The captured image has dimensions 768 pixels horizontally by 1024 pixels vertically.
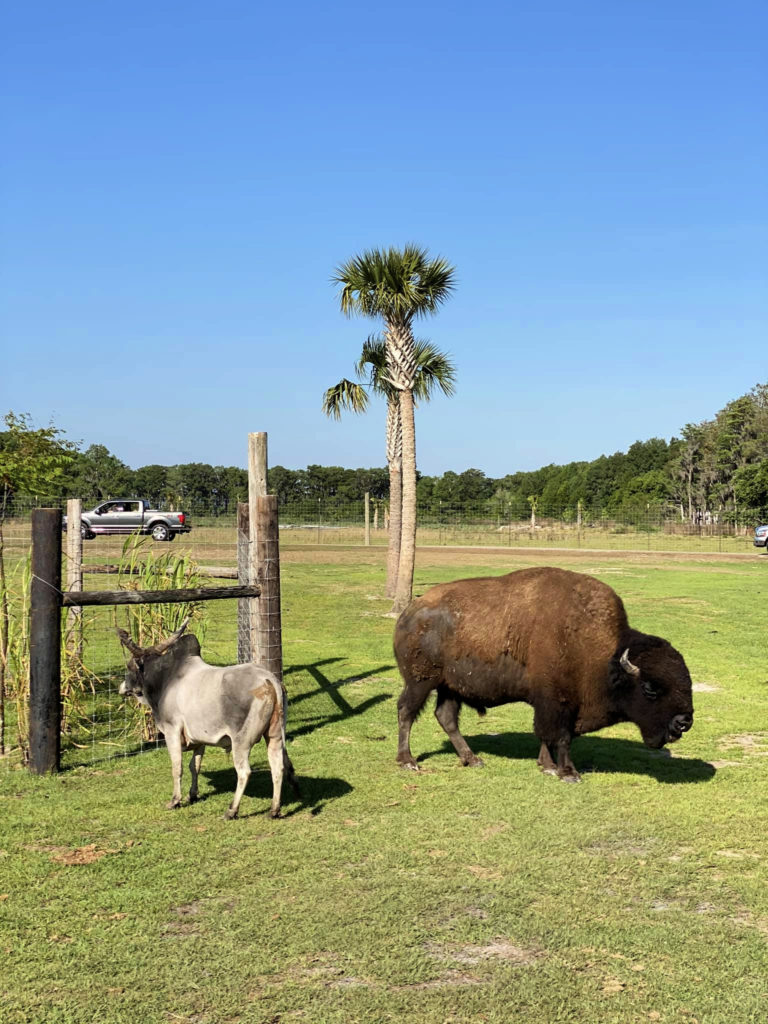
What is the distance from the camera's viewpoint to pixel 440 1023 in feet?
12.8

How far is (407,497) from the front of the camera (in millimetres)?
20969

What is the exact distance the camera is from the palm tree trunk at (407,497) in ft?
65.9

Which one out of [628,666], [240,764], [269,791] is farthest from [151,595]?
[628,666]

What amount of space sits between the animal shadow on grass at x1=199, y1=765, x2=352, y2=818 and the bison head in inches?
93.1

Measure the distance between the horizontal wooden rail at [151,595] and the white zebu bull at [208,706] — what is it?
0.66m

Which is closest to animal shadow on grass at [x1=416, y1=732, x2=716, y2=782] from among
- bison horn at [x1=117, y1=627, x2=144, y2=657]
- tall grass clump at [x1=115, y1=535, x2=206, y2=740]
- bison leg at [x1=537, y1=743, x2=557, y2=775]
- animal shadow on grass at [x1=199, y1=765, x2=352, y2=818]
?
bison leg at [x1=537, y1=743, x2=557, y2=775]

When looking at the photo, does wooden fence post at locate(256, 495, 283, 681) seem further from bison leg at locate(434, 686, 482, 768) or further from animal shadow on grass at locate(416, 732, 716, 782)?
animal shadow on grass at locate(416, 732, 716, 782)

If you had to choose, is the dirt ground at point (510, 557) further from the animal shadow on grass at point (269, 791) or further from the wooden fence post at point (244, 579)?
the animal shadow on grass at point (269, 791)

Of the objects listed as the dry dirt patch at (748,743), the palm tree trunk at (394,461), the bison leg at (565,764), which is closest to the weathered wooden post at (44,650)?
the bison leg at (565,764)

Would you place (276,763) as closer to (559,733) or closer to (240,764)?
(240,764)

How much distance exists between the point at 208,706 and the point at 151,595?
1.71 metres

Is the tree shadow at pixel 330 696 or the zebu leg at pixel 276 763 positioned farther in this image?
the tree shadow at pixel 330 696

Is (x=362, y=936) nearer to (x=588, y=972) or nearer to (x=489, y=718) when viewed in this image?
(x=588, y=972)

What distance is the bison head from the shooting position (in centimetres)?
751
